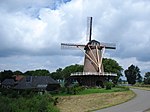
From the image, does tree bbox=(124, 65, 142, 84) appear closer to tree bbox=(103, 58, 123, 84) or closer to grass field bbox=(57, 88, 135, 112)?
tree bbox=(103, 58, 123, 84)

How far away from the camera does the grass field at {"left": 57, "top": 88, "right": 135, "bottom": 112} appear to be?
4203cm

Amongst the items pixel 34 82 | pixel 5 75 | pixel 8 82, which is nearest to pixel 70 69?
pixel 8 82

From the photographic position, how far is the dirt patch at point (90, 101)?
4188cm

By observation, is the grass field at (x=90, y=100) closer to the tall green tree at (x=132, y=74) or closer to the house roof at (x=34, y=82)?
the house roof at (x=34, y=82)

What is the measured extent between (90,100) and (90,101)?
0.42 m

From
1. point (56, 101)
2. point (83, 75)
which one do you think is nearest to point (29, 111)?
point (56, 101)

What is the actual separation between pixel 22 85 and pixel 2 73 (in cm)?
4967

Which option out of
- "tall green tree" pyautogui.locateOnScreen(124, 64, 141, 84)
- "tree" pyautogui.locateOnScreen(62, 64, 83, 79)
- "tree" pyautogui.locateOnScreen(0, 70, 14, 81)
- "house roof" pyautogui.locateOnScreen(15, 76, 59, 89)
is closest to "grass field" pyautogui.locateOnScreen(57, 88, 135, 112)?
"house roof" pyautogui.locateOnScreen(15, 76, 59, 89)

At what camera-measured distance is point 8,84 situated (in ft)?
344

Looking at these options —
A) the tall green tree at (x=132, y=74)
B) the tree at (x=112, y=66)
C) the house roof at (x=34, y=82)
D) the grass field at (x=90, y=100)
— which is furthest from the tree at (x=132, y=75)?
the grass field at (x=90, y=100)

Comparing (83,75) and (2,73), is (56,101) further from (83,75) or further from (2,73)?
(2,73)

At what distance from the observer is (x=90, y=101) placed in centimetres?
4534

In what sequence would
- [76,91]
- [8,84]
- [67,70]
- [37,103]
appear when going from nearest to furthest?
1. [37,103]
2. [76,91]
3. [8,84]
4. [67,70]

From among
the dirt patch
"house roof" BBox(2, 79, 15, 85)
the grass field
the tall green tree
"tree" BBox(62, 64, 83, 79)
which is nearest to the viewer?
the dirt patch
